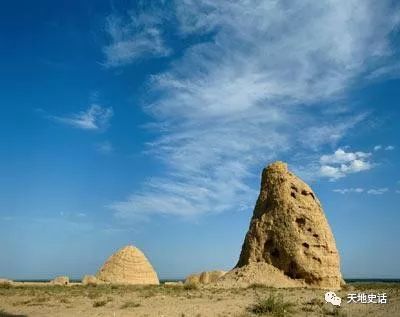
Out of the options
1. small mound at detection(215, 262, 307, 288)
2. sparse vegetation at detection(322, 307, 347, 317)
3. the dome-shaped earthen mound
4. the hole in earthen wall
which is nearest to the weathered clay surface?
the hole in earthen wall

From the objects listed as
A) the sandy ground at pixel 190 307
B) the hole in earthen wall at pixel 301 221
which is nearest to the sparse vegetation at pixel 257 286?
the sandy ground at pixel 190 307

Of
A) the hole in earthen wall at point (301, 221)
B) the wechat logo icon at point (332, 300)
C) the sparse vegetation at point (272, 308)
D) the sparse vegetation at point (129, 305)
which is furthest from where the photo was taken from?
the hole in earthen wall at point (301, 221)

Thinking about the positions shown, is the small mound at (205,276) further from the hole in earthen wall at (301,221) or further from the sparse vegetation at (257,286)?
the sparse vegetation at (257,286)

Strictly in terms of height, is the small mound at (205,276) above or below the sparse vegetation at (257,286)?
above

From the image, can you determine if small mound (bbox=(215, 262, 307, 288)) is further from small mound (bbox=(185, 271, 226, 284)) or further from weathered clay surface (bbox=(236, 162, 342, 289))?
small mound (bbox=(185, 271, 226, 284))

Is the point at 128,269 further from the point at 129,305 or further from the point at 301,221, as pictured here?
the point at 129,305

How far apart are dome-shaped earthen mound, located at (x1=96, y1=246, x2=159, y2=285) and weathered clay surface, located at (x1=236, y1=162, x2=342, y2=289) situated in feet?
51.3

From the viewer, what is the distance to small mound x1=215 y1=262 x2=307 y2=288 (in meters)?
27.4

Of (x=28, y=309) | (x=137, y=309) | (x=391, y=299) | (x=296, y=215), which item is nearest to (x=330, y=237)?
(x=296, y=215)

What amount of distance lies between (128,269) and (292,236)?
20644 mm

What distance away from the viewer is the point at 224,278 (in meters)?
29.1

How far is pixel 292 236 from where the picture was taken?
94.4ft

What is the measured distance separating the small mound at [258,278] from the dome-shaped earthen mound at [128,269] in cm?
1721

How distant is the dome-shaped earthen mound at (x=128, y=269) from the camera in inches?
1731
